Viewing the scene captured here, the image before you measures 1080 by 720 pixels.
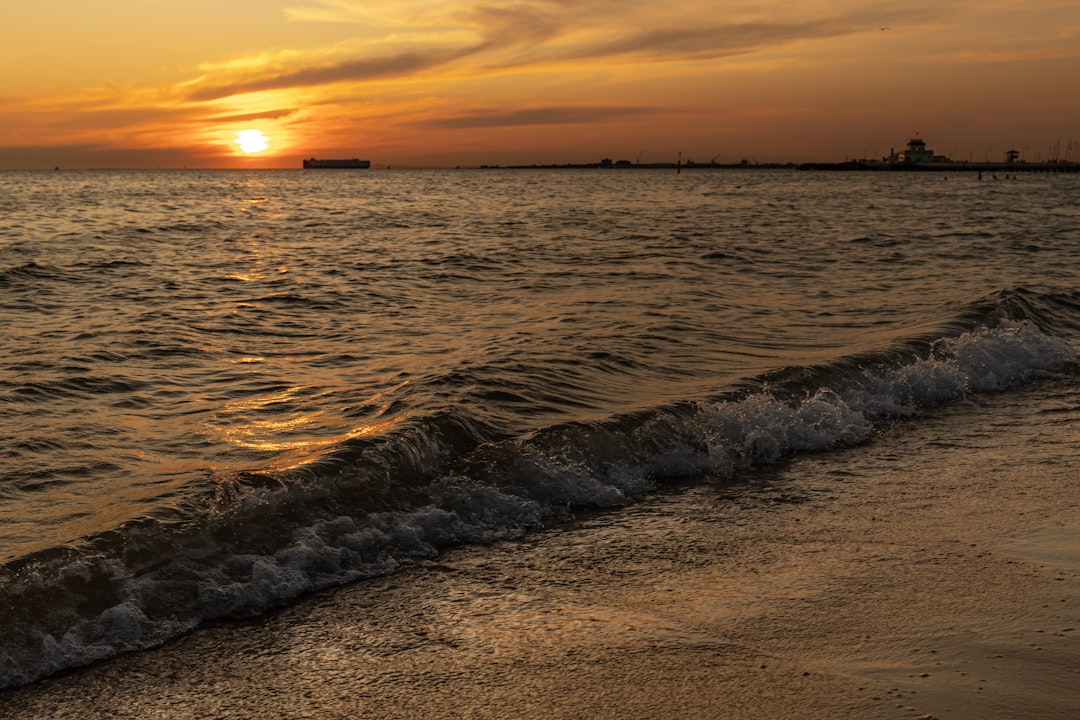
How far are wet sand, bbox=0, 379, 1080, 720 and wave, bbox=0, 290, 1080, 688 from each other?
351 mm

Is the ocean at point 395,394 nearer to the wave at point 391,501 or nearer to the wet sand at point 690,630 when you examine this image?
the wave at point 391,501

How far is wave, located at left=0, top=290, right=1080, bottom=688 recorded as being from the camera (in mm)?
5633

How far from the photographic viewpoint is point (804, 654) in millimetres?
4816

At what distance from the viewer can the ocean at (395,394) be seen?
6332 millimetres

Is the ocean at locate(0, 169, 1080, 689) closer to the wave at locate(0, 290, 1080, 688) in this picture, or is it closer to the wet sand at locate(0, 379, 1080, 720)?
the wave at locate(0, 290, 1080, 688)

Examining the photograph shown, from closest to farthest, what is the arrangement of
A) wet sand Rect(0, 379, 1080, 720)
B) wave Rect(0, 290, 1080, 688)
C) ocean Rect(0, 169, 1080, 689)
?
wet sand Rect(0, 379, 1080, 720) → wave Rect(0, 290, 1080, 688) → ocean Rect(0, 169, 1080, 689)

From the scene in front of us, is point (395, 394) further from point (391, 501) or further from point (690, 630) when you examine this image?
point (690, 630)

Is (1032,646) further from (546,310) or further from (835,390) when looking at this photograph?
(546,310)

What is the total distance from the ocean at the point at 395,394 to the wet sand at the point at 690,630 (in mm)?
546

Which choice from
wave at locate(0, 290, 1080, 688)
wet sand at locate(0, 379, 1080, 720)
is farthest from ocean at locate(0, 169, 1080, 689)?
A: wet sand at locate(0, 379, 1080, 720)

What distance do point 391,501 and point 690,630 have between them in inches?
122

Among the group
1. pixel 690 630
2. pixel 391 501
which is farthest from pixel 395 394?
pixel 690 630

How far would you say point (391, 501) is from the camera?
7.53 m

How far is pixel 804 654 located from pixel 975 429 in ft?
20.6
